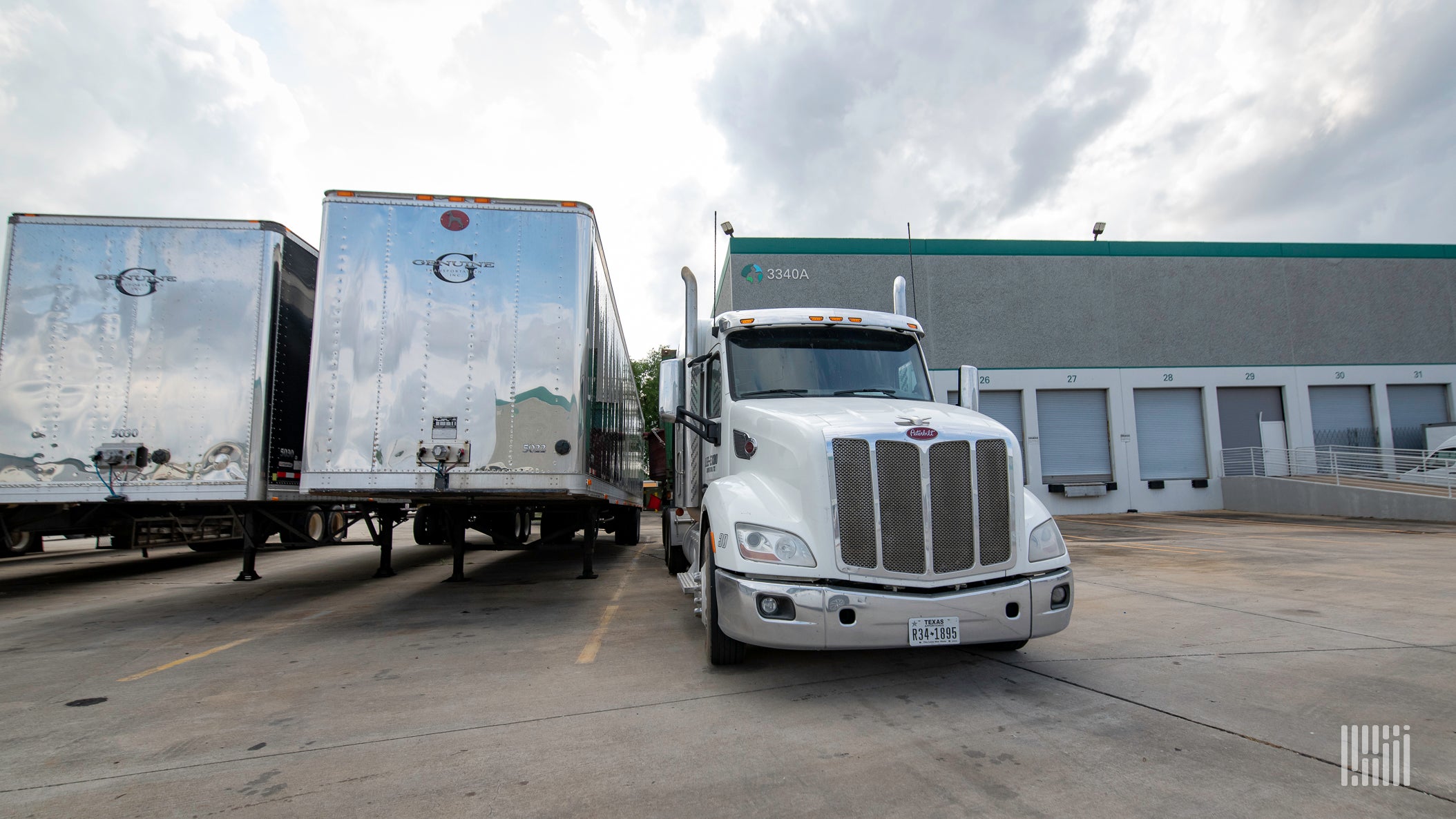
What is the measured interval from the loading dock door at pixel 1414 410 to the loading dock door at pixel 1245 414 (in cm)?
457

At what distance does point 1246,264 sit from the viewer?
86.0ft

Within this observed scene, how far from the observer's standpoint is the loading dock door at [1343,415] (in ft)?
83.7

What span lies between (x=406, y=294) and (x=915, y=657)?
567 cm

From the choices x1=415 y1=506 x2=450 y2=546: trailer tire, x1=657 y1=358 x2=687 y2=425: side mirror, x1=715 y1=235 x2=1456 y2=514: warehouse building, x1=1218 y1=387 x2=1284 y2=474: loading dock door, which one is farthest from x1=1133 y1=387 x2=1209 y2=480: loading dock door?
x1=657 y1=358 x2=687 y2=425: side mirror

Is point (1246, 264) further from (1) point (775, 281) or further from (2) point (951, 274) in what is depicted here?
(1) point (775, 281)

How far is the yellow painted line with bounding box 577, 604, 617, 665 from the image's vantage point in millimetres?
5359

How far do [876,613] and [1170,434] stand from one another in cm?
2581

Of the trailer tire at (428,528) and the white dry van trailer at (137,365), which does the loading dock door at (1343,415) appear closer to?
the trailer tire at (428,528)

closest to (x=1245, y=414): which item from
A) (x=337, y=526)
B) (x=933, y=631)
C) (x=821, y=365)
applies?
(x=821, y=365)

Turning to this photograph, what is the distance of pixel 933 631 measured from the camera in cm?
402

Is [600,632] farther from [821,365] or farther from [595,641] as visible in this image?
[821,365]

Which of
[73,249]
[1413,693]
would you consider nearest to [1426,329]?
[1413,693]

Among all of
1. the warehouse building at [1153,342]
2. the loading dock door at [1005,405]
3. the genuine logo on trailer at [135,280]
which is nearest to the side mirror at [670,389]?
the genuine logo on trailer at [135,280]

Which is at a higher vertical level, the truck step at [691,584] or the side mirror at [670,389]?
the side mirror at [670,389]
